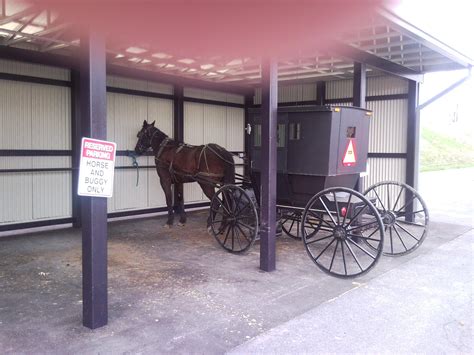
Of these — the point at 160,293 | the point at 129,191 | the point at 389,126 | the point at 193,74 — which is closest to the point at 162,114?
the point at 193,74

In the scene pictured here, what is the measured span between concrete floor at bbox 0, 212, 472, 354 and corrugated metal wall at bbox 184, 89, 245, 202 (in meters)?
3.45

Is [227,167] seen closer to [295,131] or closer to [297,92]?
[295,131]

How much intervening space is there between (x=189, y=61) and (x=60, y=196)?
3411mm

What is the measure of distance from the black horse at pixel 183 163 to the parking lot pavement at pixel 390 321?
3.37 metres

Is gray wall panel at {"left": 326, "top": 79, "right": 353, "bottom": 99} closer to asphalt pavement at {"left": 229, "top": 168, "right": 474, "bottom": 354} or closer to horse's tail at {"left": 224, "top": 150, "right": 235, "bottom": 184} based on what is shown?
horse's tail at {"left": 224, "top": 150, "right": 235, "bottom": 184}

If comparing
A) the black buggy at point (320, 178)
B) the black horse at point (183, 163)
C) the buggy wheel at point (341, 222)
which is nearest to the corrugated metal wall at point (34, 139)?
the black horse at point (183, 163)

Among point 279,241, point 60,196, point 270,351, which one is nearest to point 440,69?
point 279,241

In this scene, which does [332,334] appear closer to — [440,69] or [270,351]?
[270,351]

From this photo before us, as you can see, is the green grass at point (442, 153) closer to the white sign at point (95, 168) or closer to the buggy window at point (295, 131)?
the buggy window at point (295, 131)

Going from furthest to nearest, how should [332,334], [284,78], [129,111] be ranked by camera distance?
[284,78] < [129,111] < [332,334]

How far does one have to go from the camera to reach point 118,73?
833cm

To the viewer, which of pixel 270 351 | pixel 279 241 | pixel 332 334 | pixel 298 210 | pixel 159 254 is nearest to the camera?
pixel 270 351

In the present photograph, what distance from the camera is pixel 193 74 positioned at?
935 centimetres

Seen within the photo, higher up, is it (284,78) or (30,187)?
(284,78)
